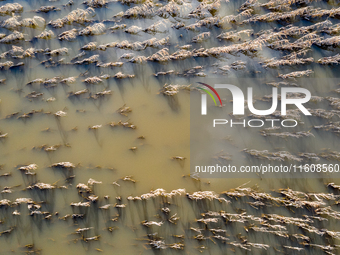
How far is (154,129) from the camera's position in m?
3.86

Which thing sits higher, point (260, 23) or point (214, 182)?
point (260, 23)

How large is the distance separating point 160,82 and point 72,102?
1.95 metres

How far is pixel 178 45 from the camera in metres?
3.98

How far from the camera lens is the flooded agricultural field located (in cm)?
366

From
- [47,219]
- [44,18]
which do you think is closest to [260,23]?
[44,18]

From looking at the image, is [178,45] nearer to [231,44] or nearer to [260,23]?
[231,44]

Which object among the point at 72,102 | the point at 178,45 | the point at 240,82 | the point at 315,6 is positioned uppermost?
the point at 315,6

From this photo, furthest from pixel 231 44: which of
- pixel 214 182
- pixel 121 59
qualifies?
pixel 214 182

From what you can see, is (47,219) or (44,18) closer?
(47,219)

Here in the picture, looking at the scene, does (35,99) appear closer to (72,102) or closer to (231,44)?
(72,102)

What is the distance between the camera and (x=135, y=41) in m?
4.00

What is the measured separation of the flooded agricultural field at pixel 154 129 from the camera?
3656mm

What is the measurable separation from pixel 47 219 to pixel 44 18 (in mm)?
4343

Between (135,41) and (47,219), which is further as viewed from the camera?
(135,41)
